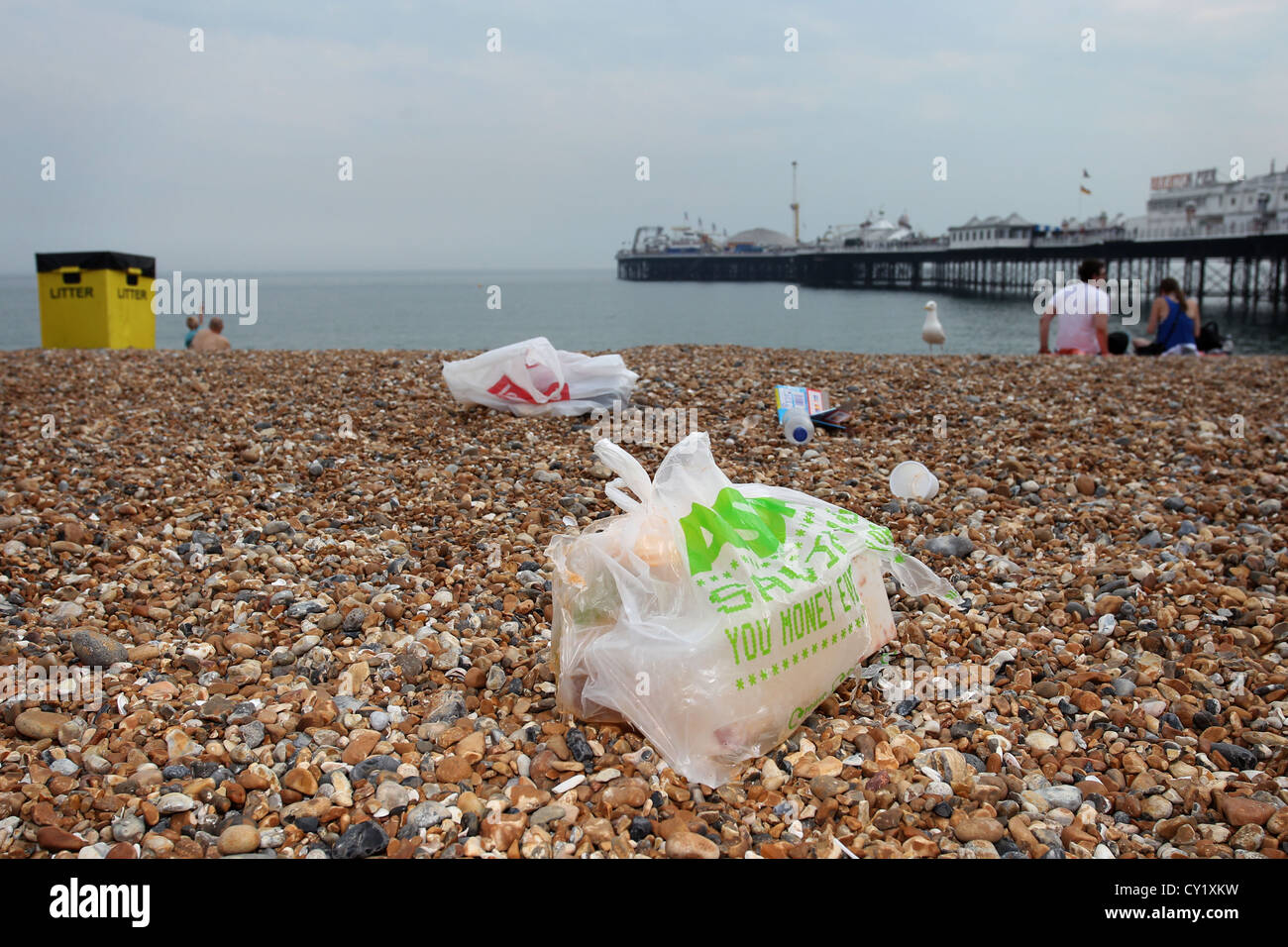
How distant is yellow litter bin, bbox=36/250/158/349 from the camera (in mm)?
10977

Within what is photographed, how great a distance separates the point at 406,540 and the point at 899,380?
480 centimetres

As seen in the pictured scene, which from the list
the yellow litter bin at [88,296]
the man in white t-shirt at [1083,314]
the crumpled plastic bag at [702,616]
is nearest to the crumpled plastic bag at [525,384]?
the crumpled plastic bag at [702,616]

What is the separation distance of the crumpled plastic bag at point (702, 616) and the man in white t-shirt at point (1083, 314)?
8.47m

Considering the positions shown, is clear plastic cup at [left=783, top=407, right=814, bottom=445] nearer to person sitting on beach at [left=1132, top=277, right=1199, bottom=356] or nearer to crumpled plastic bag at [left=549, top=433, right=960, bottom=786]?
crumpled plastic bag at [left=549, top=433, right=960, bottom=786]

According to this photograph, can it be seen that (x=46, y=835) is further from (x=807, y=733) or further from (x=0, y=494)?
(x=0, y=494)

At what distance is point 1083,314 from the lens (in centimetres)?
998

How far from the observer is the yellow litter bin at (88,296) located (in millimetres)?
10977

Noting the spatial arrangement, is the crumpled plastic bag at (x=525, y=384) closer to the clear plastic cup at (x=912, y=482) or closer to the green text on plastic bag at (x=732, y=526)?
the clear plastic cup at (x=912, y=482)

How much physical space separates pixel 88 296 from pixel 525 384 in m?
7.90

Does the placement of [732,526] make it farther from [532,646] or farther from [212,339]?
[212,339]

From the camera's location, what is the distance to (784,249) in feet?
332

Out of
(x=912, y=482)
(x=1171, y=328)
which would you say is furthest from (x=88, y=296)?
(x=1171, y=328)

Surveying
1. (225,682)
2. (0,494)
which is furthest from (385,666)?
(0,494)
